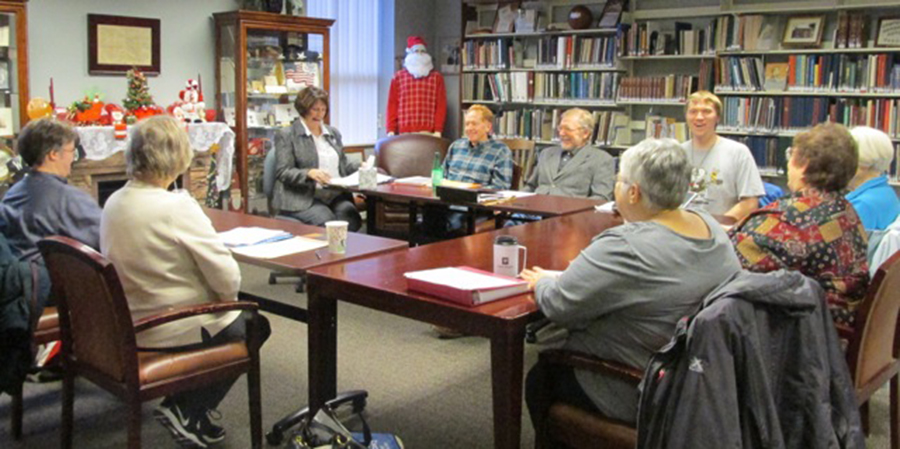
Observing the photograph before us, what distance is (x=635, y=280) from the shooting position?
1.98m

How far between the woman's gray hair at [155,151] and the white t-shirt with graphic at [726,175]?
2.45 meters

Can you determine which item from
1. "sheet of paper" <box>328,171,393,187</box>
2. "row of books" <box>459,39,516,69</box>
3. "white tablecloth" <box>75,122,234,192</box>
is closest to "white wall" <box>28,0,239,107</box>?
"white tablecloth" <box>75,122,234,192</box>

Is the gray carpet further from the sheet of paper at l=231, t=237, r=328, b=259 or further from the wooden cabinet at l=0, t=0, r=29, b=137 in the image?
the wooden cabinet at l=0, t=0, r=29, b=137

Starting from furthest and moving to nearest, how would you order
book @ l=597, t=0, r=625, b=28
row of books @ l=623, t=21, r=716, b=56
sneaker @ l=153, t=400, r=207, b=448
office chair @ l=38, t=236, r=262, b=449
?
1. book @ l=597, t=0, r=625, b=28
2. row of books @ l=623, t=21, r=716, b=56
3. sneaker @ l=153, t=400, r=207, b=448
4. office chair @ l=38, t=236, r=262, b=449

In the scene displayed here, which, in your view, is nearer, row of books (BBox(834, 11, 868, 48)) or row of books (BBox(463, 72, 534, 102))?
row of books (BBox(834, 11, 868, 48))

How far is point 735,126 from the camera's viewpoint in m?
6.45

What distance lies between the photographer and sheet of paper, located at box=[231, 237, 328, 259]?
2816 mm

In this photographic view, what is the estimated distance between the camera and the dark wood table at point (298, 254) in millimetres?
2674

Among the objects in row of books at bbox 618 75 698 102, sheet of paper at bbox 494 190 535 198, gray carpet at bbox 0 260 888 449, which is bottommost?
gray carpet at bbox 0 260 888 449

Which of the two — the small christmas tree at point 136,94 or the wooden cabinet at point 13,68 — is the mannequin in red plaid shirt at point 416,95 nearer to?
the small christmas tree at point 136,94

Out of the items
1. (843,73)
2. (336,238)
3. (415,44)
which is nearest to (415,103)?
(415,44)

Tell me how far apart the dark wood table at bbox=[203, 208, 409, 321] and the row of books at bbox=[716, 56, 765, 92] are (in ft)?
13.8

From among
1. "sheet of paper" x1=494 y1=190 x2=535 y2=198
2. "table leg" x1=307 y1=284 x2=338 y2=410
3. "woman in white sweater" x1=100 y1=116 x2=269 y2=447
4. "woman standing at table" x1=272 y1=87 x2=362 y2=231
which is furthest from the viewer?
"woman standing at table" x1=272 y1=87 x2=362 y2=231

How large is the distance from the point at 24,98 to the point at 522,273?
4413 mm
